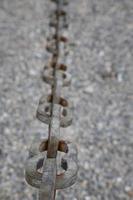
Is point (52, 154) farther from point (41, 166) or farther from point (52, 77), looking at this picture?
point (52, 77)

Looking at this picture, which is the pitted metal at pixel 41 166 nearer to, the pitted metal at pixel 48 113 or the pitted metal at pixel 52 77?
the pitted metal at pixel 48 113

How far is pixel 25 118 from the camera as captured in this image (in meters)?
1.59

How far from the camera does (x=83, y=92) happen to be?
5.65 feet

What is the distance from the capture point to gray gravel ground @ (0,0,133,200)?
1.40 meters

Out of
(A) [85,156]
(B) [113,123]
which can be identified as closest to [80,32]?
(B) [113,123]

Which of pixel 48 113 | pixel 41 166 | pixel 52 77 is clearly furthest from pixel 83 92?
pixel 41 166

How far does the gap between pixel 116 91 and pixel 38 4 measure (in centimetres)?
69

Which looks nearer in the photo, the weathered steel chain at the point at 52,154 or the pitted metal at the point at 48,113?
the weathered steel chain at the point at 52,154

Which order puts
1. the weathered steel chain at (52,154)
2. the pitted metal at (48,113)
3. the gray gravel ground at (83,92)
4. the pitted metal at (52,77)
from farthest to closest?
the gray gravel ground at (83,92) < the pitted metal at (52,77) < the pitted metal at (48,113) < the weathered steel chain at (52,154)

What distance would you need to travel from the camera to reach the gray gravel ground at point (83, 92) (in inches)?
54.9

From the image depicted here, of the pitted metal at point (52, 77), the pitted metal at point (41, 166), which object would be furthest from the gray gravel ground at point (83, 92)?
the pitted metal at point (41, 166)

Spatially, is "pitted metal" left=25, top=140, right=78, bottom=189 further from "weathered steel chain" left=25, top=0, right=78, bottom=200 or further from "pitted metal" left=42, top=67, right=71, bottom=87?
"pitted metal" left=42, top=67, right=71, bottom=87

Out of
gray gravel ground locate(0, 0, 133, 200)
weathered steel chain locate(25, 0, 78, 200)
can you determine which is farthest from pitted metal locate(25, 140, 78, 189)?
gray gravel ground locate(0, 0, 133, 200)

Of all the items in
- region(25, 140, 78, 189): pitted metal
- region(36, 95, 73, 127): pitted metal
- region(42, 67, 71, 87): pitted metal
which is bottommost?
region(25, 140, 78, 189): pitted metal
